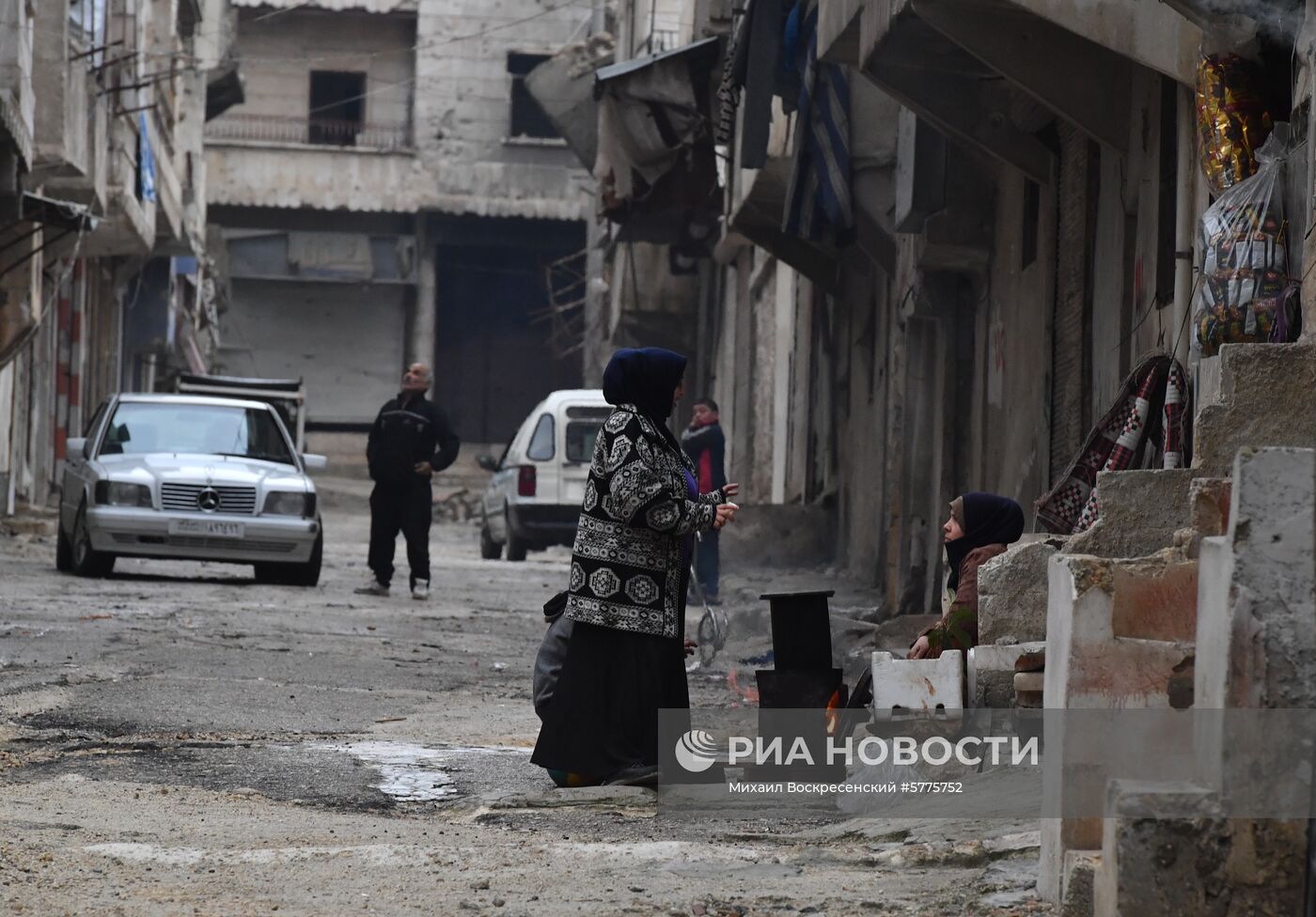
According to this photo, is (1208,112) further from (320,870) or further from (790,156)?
(790,156)

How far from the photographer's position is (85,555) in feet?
49.9

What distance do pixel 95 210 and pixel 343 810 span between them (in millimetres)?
16396

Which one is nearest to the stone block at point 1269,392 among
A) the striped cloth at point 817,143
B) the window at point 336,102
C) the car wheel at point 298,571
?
the striped cloth at point 817,143

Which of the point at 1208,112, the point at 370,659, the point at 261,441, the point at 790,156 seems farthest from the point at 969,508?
the point at 261,441

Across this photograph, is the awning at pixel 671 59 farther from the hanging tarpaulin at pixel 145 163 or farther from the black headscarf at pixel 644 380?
the black headscarf at pixel 644 380

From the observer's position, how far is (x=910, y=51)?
993cm

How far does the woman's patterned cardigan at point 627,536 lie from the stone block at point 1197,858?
9.42 ft

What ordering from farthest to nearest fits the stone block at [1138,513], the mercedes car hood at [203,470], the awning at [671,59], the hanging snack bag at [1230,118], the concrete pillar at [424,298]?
the concrete pillar at [424,298] → the awning at [671,59] → the mercedes car hood at [203,470] → the hanging snack bag at [1230,118] → the stone block at [1138,513]

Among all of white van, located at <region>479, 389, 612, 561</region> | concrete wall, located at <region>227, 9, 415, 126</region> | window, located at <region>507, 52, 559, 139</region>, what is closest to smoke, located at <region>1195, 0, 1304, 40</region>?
white van, located at <region>479, 389, 612, 561</region>

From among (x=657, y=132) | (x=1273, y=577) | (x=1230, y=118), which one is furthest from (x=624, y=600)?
(x=657, y=132)

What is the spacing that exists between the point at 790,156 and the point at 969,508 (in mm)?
8615

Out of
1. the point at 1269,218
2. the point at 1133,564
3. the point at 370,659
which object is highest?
the point at 1269,218

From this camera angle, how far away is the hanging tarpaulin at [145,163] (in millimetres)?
23438

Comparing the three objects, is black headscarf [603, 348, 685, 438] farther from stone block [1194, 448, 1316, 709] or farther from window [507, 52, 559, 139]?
window [507, 52, 559, 139]
